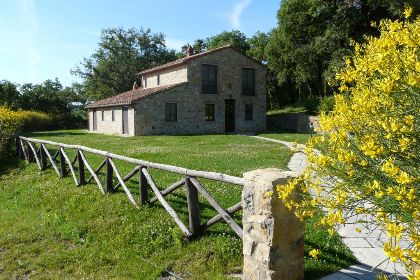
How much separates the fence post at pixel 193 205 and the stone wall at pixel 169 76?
2493 cm

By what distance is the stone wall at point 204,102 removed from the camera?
29.5 m

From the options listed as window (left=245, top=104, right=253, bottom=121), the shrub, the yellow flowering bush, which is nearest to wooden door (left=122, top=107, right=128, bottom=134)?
window (left=245, top=104, right=253, bottom=121)

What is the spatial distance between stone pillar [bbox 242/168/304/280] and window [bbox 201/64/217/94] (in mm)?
27025

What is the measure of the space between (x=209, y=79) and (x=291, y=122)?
8.31 m

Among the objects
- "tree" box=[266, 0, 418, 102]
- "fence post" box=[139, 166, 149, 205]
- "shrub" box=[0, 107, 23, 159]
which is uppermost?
"tree" box=[266, 0, 418, 102]

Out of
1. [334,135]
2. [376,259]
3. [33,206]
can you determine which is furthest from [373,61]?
[33,206]

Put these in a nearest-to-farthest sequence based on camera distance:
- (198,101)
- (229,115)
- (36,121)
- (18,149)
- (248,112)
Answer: (18,149), (198,101), (229,115), (248,112), (36,121)

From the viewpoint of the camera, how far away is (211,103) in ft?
105

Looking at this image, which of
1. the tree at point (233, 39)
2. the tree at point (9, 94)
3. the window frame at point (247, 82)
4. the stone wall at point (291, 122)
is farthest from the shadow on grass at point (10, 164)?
the tree at point (233, 39)

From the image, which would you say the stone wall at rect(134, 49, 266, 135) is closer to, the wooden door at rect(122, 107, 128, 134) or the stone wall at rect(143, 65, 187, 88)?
the stone wall at rect(143, 65, 187, 88)

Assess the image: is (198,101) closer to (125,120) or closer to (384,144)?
(125,120)

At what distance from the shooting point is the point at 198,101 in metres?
31.4

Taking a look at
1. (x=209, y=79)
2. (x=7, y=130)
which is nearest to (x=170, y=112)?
(x=209, y=79)

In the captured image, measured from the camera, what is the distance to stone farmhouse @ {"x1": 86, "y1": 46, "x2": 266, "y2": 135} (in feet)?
96.9
